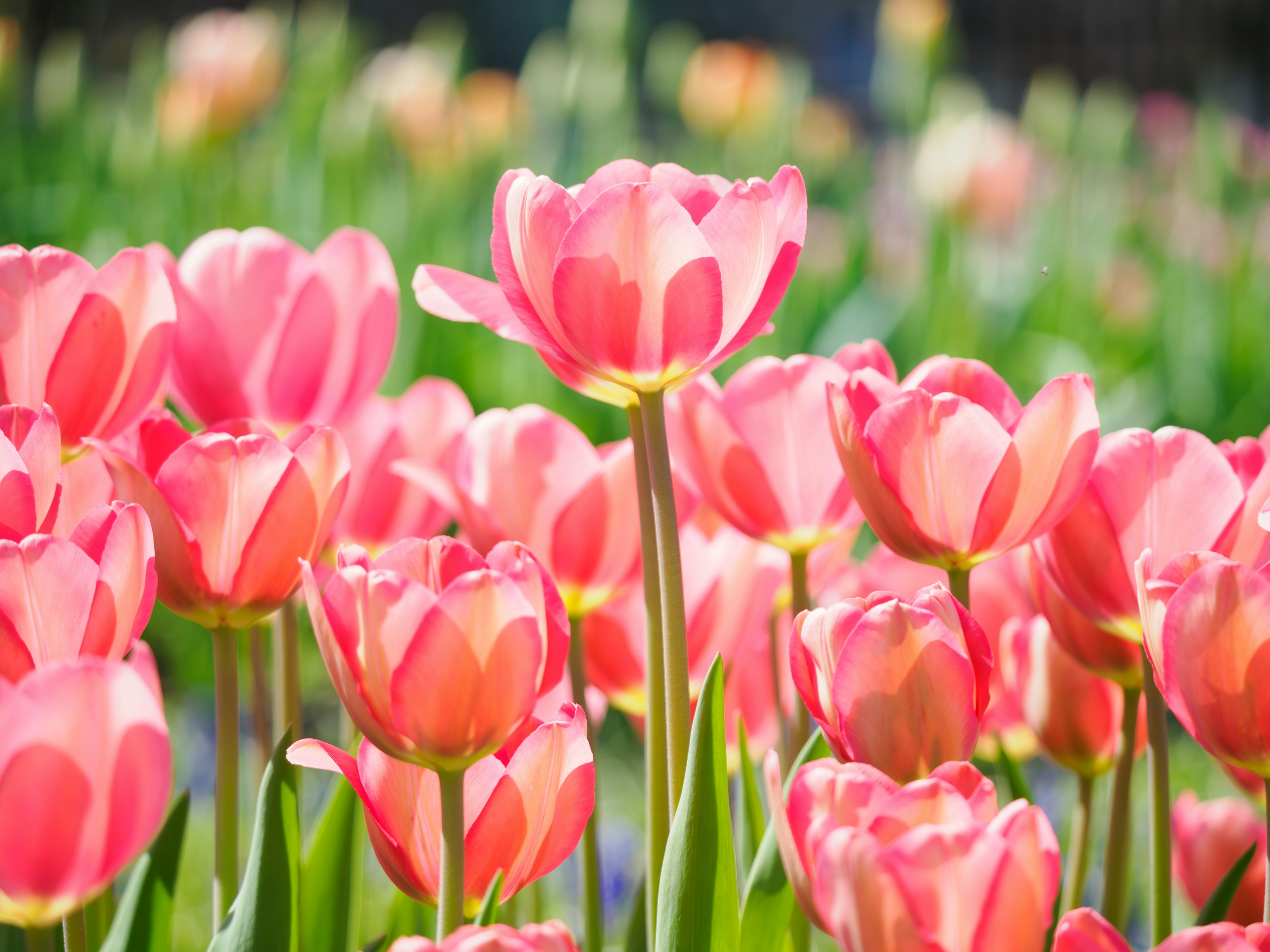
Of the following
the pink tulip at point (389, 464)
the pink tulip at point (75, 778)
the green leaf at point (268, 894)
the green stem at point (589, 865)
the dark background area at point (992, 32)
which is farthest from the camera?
the dark background area at point (992, 32)

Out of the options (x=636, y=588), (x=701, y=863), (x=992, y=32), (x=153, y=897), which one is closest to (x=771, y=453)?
(x=636, y=588)

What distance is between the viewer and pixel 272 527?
409mm

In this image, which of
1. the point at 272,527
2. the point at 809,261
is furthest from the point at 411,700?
the point at 809,261

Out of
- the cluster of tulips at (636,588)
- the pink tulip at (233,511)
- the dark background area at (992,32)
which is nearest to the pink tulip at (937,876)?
the cluster of tulips at (636,588)

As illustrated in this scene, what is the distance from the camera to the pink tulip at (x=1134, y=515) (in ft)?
1.37

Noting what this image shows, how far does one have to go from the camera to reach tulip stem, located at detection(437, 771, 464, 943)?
1.11 feet

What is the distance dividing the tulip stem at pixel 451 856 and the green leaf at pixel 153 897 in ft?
0.51

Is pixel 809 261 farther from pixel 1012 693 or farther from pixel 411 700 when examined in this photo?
pixel 411 700

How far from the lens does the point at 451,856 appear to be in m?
0.34

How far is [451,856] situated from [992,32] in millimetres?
9205

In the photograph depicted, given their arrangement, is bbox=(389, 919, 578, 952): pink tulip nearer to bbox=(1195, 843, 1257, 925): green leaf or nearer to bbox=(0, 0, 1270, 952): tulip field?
bbox=(0, 0, 1270, 952): tulip field

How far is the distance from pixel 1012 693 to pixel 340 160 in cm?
213

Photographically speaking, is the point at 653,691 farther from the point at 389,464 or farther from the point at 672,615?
the point at 389,464

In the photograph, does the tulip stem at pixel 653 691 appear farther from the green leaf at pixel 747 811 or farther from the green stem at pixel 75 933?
the green stem at pixel 75 933
